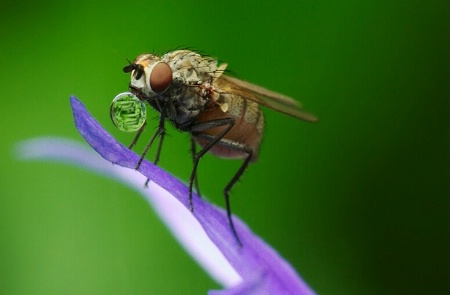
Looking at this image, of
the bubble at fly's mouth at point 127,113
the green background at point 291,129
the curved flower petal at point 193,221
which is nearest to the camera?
the curved flower petal at point 193,221

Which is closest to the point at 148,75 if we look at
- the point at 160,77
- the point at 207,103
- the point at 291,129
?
the point at 160,77

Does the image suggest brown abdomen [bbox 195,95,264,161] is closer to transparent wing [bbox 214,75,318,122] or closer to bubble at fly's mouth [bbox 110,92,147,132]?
transparent wing [bbox 214,75,318,122]

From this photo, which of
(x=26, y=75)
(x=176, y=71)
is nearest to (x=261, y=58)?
(x=26, y=75)

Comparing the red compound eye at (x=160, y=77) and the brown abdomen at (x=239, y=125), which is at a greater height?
the red compound eye at (x=160, y=77)

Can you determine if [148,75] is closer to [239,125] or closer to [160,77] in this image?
[160,77]

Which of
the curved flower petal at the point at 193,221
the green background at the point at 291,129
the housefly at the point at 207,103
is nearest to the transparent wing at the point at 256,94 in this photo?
the housefly at the point at 207,103

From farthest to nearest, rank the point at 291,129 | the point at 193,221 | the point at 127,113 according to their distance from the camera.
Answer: the point at 291,129, the point at 193,221, the point at 127,113

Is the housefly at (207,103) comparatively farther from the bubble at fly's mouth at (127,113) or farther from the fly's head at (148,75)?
the bubble at fly's mouth at (127,113)
